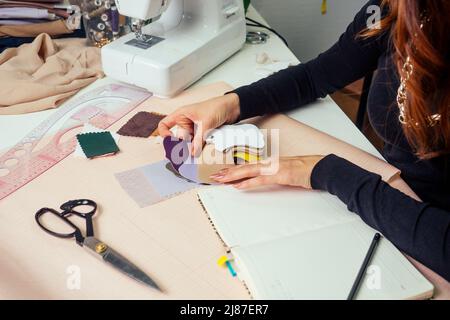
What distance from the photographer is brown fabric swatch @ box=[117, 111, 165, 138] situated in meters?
0.91

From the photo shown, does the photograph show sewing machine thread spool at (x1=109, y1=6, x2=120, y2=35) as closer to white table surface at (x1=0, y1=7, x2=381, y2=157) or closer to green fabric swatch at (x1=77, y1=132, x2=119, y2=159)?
white table surface at (x1=0, y1=7, x2=381, y2=157)

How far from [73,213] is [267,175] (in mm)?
335

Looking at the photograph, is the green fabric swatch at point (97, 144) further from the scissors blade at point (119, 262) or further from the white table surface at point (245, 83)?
the scissors blade at point (119, 262)

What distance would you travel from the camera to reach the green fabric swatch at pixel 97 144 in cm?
84

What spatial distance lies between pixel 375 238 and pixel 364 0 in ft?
5.08

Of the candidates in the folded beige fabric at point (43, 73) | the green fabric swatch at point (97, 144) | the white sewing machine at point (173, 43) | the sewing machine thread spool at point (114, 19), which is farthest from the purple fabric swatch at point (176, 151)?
the sewing machine thread spool at point (114, 19)

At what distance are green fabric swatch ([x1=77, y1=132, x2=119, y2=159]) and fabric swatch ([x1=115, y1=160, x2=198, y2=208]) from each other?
0.26ft

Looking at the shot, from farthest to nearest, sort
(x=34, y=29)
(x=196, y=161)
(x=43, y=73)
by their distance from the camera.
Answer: (x=34, y=29)
(x=43, y=73)
(x=196, y=161)

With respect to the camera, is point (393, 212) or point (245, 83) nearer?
point (393, 212)

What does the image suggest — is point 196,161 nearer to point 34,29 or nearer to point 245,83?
point 245,83

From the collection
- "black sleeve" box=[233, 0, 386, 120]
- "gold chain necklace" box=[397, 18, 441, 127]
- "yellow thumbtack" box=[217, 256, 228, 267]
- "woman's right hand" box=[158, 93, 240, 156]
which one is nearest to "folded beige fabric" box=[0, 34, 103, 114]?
"woman's right hand" box=[158, 93, 240, 156]

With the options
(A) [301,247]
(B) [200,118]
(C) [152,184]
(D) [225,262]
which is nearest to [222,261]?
(D) [225,262]

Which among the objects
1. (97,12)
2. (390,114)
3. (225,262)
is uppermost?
(97,12)

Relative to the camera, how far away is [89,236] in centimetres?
65
